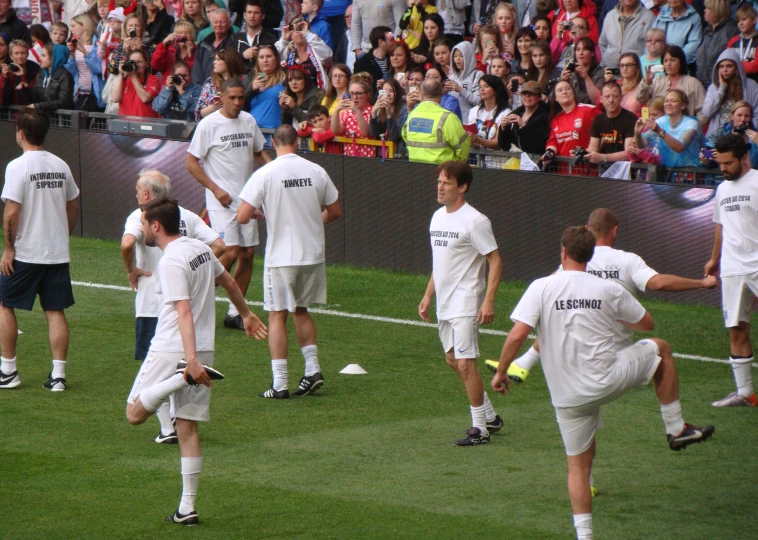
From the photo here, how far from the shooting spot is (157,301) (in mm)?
9094

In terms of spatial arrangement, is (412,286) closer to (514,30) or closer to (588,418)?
(514,30)

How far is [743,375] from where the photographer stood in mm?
9875

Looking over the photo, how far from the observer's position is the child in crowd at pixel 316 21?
1875cm

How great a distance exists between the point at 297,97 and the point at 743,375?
837 centimetres

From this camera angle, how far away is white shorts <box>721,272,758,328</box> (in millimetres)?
9672

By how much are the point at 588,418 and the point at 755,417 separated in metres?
3.39

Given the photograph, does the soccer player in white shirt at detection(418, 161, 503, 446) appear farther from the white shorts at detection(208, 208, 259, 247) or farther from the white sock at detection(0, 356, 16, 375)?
the white sock at detection(0, 356, 16, 375)

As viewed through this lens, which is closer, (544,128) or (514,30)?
(544,128)

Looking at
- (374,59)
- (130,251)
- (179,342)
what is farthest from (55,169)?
(374,59)

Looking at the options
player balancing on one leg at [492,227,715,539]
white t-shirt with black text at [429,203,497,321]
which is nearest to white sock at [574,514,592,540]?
player balancing on one leg at [492,227,715,539]

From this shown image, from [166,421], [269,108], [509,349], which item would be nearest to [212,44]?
[269,108]

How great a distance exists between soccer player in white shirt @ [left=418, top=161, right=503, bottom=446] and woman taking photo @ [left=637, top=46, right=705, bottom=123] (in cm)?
601

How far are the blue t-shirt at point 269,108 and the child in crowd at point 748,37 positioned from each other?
5.99 metres

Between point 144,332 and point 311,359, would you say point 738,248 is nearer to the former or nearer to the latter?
point 311,359
